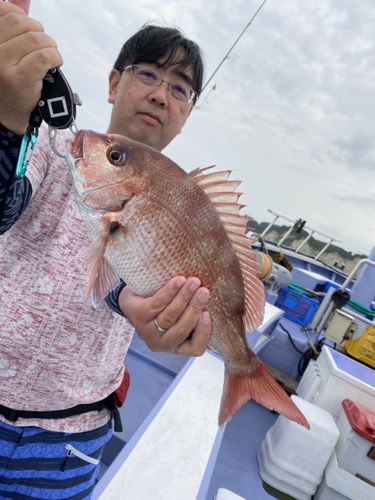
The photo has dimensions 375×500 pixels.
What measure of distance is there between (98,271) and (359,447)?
2.73 m

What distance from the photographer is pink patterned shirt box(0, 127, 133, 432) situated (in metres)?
1.30

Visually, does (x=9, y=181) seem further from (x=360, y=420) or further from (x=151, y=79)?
(x=360, y=420)

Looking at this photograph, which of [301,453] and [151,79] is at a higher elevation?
[151,79]

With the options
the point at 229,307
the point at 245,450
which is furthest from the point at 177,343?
the point at 245,450

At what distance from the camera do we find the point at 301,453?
281cm

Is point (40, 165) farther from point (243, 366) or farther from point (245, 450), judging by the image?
point (245, 450)

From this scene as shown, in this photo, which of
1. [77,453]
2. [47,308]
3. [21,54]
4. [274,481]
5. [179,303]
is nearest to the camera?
[21,54]

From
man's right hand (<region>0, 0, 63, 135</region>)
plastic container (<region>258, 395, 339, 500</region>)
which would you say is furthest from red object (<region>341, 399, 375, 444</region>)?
man's right hand (<region>0, 0, 63, 135</region>)

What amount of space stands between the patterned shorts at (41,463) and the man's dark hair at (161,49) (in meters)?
1.88

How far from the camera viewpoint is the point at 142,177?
47.5 inches

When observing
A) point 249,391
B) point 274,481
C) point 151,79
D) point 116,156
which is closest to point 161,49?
point 151,79

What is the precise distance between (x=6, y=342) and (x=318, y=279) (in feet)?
26.0

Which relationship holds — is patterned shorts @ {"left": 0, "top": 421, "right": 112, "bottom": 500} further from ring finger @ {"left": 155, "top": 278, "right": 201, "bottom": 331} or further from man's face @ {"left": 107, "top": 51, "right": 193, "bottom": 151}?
man's face @ {"left": 107, "top": 51, "right": 193, "bottom": 151}

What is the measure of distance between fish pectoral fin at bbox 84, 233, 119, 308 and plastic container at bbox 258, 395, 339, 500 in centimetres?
241
